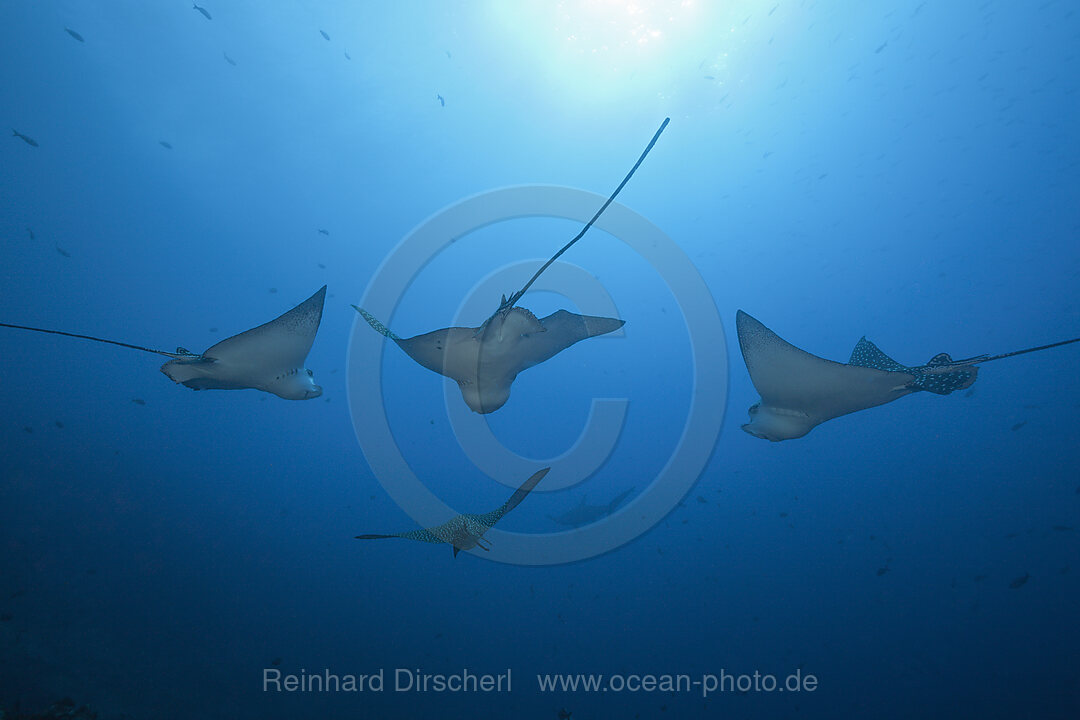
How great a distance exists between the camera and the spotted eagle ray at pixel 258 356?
3.91 metres

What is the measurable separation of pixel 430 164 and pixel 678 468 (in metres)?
12.9

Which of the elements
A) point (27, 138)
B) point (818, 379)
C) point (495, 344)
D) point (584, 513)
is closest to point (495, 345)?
point (495, 344)

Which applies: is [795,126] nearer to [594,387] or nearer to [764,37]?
[764,37]

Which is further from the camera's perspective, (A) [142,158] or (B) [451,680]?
(B) [451,680]

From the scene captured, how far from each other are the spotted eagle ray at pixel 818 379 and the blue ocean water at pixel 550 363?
5.11 m

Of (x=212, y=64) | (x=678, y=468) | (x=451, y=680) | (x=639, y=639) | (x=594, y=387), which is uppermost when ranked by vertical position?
(x=212, y=64)

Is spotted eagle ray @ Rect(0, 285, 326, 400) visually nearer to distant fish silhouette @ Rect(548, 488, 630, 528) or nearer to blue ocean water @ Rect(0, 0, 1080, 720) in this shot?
blue ocean water @ Rect(0, 0, 1080, 720)

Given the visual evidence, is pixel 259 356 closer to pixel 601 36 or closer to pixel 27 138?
pixel 601 36

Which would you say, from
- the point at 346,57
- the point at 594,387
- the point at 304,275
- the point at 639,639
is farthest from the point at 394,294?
the point at 639,639

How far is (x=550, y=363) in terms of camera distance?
518 inches

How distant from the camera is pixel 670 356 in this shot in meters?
12.3

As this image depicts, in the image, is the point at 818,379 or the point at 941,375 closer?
the point at 941,375

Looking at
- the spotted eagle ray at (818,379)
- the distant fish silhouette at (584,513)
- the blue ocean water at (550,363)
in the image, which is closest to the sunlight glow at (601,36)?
the blue ocean water at (550,363)

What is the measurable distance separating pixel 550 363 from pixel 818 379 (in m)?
9.59
